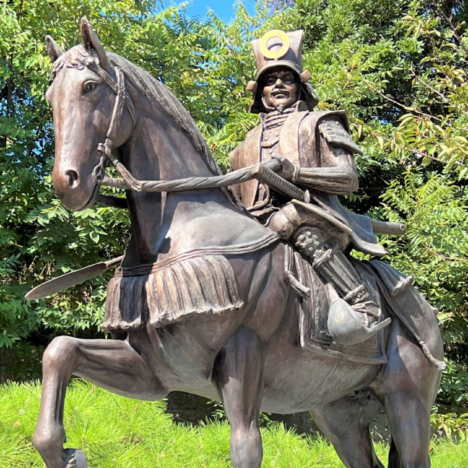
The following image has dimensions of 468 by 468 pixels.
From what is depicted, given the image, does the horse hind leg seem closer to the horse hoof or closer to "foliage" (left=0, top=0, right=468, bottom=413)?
the horse hoof

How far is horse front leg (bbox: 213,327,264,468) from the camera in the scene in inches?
92.7

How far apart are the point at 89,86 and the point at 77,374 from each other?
1.01 meters

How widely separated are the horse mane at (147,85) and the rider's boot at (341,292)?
19.8 inches

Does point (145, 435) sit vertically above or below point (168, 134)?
below

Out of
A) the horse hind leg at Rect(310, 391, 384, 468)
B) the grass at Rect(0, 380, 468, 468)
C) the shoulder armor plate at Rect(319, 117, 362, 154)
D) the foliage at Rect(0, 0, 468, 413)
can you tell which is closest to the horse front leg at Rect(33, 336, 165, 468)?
the horse hind leg at Rect(310, 391, 384, 468)

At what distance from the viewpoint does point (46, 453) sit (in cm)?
212

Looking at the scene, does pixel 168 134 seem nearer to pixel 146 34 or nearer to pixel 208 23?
pixel 146 34

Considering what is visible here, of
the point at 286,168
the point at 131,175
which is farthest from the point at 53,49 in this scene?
the point at 286,168

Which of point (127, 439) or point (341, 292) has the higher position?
point (341, 292)

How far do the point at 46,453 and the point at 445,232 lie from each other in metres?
5.21

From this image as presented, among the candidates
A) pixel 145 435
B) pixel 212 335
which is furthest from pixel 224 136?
pixel 212 335

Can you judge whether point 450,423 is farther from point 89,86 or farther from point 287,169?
point 89,86

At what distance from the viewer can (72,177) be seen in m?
2.20

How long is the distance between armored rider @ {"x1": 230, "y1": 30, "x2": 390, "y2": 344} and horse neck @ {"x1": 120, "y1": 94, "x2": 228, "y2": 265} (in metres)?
0.43
